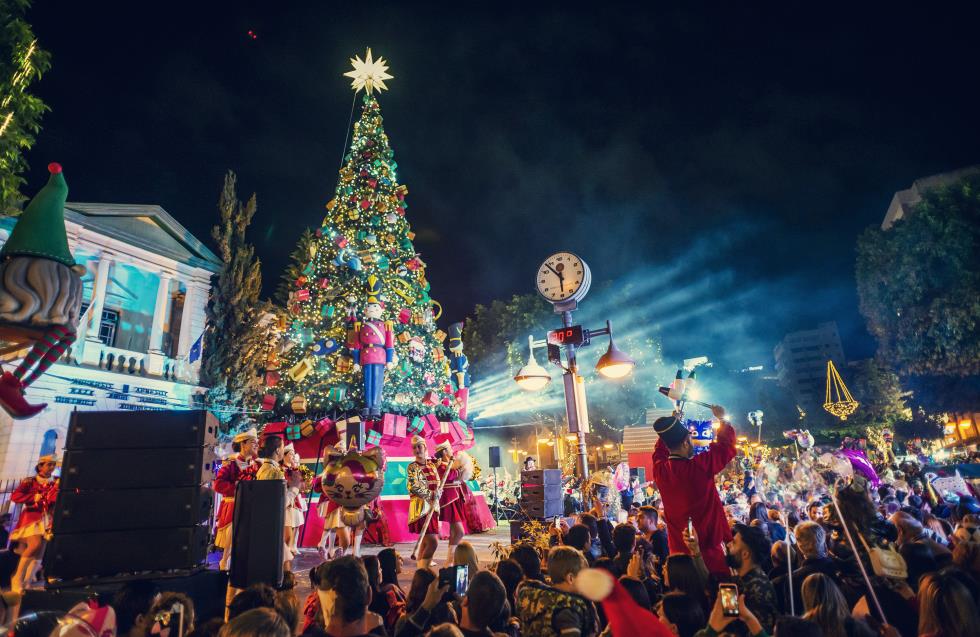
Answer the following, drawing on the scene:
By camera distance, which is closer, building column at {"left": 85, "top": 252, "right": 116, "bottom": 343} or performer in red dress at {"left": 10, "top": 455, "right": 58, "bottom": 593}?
performer in red dress at {"left": 10, "top": 455, "right": 58, "bottom": 593}

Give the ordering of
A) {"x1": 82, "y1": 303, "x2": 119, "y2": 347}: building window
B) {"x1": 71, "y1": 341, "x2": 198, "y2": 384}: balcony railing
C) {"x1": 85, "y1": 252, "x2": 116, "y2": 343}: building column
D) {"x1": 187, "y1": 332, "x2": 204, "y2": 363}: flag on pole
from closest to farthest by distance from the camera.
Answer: {"x1": 71, "y1": 341, "x2": 198, "y2": 384}: balcony railing, {"x1": 85, "y1": 252, "x2": 116, "y2": 343}: building column, {"x1": 82, "y1": 303, "x2": 119, "y2": 347}: building window, {"x1": 187, "y1": 332, "x2": 204, "y2": 363}: flag on pole

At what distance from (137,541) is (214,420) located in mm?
1199

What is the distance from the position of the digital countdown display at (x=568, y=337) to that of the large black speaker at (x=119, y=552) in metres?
5.52

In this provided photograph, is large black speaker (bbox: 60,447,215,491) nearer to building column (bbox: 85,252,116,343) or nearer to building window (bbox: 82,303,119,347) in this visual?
building column (bbox: 85,252,116,343)

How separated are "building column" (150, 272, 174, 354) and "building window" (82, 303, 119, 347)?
54.8 inches

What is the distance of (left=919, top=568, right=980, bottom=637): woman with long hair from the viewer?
2840 millimetres

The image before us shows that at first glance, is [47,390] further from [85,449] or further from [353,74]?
[85,449]

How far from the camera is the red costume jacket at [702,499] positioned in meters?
4.91

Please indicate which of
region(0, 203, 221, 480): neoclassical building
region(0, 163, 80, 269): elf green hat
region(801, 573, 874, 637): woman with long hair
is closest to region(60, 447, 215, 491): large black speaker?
region(0, 163, 80, 269): elf green hat

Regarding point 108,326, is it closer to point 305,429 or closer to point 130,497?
point 305,429

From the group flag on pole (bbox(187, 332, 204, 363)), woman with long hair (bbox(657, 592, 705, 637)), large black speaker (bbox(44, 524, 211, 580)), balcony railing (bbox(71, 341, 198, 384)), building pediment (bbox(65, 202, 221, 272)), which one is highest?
building pediment (bbox(65, 202, 221, 272))

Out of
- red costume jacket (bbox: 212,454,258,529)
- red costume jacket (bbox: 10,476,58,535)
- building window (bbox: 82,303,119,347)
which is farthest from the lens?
building window (bbox: 82,303,119,347)

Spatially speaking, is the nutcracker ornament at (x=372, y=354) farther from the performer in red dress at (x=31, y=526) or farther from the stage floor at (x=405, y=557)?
the performer in red dress at (x=31, y=526)

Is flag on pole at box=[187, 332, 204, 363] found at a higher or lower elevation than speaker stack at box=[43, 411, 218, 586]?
higher
